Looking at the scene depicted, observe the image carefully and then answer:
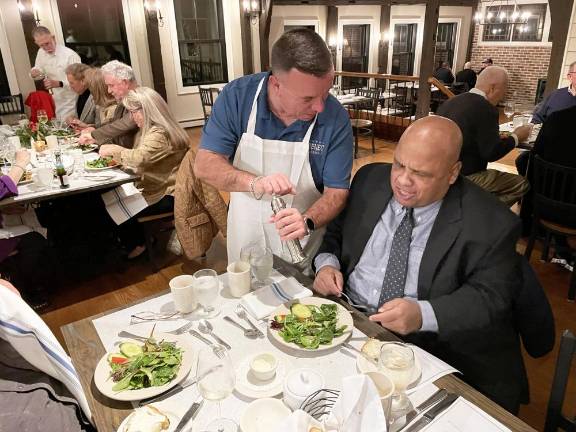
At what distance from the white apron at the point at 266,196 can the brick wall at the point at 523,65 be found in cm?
1186

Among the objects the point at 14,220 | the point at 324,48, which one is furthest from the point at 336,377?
the point at 14,220

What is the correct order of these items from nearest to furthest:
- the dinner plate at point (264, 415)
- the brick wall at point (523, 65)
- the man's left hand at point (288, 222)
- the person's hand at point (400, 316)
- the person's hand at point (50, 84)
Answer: the dinner plate at point (264, 415) → the person's hand at point (400, 316) → the man's left hand at point (288, 222) → the person's hand at point (50, 84) → the brick wall at point (523, 65)

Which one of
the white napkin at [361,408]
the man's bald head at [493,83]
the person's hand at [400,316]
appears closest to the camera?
the white napkin at [361,408]

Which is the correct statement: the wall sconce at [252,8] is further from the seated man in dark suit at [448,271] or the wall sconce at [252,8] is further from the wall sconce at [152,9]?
the seated man in dark suit at [448,271]

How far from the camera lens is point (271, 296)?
1.51m

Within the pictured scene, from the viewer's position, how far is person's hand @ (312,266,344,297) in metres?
1.55

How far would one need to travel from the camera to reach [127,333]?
1.35 meters

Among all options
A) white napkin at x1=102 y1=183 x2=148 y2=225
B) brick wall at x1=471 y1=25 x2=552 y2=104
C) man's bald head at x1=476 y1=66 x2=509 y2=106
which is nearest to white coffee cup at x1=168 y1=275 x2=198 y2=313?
white napkin at x1=102 y1=183 x2=148 y2=225

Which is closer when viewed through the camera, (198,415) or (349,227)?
(198,415)

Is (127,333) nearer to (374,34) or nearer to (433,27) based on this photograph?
(433,27)

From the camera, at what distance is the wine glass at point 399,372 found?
104 cm

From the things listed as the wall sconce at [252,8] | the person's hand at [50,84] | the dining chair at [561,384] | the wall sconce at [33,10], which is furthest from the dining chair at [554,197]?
the wall sconce at [33,10]

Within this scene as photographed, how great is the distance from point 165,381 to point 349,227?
3.09ft

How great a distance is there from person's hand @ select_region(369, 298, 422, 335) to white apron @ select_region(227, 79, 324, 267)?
64cm
